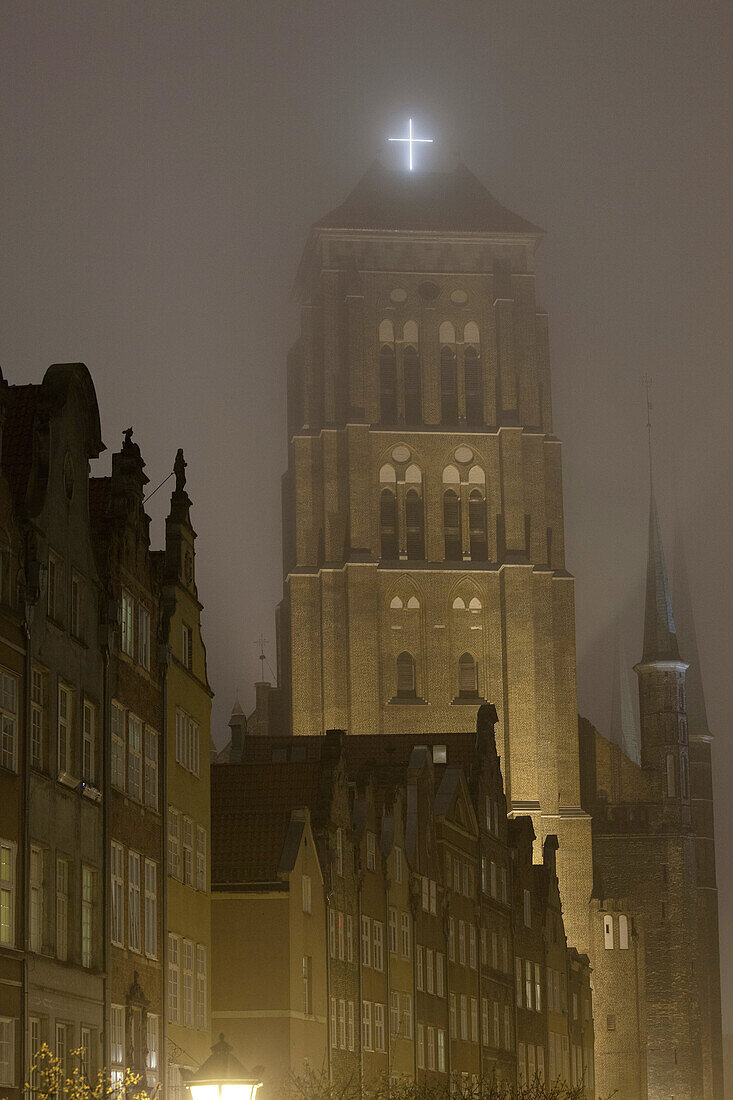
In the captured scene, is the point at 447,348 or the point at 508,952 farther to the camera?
the point at 447,348

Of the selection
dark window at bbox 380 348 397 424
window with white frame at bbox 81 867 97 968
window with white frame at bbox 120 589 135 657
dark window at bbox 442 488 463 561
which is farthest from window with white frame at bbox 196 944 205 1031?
dark window at bbox 380 348 397 424

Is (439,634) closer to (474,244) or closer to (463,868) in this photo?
(474,244)

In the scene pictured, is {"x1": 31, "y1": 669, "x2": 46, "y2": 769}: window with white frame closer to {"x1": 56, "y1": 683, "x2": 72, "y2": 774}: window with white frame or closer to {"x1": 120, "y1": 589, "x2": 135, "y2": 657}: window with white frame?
{"x1": 56, "y1": 683, "x2": 72, "y2": 774}: window with white frame

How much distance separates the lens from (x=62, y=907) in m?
44.2

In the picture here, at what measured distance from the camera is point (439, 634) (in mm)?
133625

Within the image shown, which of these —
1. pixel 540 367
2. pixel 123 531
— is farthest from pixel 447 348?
pixel 123 531

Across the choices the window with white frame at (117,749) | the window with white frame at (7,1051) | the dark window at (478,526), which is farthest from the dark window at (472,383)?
the window with white frame at (7,1051)

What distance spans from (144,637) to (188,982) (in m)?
8.73

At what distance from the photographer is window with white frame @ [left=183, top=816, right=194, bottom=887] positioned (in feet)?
181

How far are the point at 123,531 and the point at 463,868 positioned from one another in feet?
121

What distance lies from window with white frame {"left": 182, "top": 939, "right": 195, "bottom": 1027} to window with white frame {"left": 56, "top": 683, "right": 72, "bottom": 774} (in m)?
10.9

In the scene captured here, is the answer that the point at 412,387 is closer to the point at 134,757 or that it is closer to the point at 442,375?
the point at 442,375

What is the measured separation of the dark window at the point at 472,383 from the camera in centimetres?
13900

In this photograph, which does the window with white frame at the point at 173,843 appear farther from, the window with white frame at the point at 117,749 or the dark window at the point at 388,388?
the dark window at the point at 388,388
